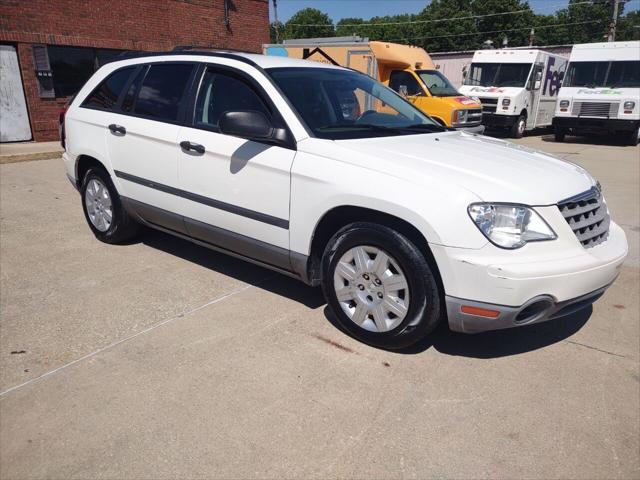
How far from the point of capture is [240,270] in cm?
462

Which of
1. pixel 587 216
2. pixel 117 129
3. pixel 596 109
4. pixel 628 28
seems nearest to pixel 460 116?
pixel 596 109

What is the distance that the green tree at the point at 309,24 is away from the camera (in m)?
88.9

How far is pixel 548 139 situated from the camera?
18.5 metres

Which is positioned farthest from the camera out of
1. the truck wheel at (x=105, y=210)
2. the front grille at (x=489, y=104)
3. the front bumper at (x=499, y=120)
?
the front grille at (x=489, y=104)

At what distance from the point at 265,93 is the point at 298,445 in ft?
7.70

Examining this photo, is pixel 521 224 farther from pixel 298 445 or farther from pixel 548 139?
pixel 548 139

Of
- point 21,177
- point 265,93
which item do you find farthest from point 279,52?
point 265,93

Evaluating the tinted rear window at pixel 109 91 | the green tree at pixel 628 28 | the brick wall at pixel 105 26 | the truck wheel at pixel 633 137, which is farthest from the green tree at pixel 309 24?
the tinted rear window at pixel 109 91

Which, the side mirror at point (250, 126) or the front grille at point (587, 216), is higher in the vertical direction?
the side mirror at point (250, 126)

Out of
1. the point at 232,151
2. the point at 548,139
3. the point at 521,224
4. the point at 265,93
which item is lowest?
the point at 548,139

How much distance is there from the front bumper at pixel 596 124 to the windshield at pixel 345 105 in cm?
1365

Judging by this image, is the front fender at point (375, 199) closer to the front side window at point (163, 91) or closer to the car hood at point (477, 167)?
the car hood at point (477, 167)

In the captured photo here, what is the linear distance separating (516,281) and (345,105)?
2043 mm

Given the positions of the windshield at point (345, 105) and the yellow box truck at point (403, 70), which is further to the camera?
the yellow box truck at point (403, 70)
